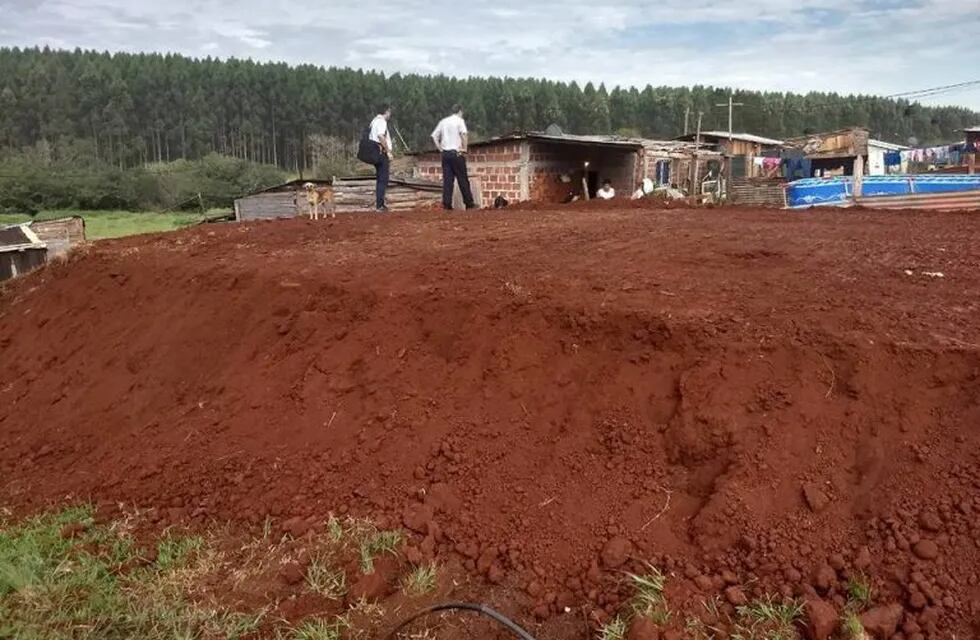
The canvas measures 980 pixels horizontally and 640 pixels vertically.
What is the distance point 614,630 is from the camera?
276 centimetres

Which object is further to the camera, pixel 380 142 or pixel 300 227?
pixel 380 142

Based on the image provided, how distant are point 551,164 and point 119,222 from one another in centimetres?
2777

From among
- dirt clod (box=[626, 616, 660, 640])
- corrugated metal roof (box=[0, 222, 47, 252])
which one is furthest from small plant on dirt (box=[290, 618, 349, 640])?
corrugated metal roof (box=[0, 222, 47, 252])

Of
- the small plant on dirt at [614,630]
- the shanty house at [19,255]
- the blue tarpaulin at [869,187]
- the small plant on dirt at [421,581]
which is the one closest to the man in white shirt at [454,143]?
the blue tarpaulin at [869,187]

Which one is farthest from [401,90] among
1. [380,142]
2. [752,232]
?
[752,232]

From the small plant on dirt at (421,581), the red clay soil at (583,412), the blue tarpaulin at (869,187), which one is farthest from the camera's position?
the blue tarpaulin at (869,187)

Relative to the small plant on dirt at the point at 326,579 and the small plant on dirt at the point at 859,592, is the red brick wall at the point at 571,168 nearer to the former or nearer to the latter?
the small plant on dirt at the point at 326,579

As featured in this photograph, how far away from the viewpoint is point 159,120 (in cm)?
7225

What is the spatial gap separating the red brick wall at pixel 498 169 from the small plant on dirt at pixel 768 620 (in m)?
16.3

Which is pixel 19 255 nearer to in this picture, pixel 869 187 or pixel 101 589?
pixel 101 589

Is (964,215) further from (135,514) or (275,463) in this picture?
(135,514)

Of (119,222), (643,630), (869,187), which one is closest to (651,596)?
(643,630)

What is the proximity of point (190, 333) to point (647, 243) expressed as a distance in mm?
3634

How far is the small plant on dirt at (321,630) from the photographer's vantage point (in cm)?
300
